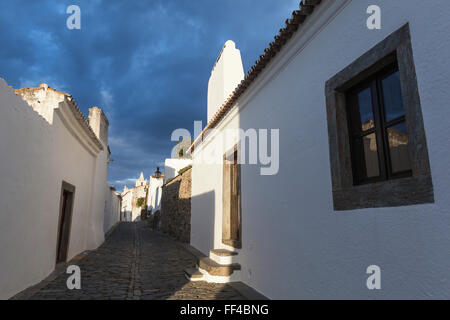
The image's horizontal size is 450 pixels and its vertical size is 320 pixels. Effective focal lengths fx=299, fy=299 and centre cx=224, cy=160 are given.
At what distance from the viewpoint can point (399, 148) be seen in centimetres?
264

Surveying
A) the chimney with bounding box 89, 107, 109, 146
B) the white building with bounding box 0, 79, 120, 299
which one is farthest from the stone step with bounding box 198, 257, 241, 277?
the chimney with bounding box 89, 107, 109, 146

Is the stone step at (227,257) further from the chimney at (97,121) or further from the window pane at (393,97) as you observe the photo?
the chimney at (97,121)

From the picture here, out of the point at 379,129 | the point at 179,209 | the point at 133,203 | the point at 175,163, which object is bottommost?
the point at 179,209

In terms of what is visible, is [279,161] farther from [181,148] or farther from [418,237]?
[181,148]

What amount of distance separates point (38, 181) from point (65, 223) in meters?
3.12

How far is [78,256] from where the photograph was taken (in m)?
8.74

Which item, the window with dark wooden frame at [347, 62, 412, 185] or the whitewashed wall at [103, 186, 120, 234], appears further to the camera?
the whitewashed wall at [103, 186, 120, 234]

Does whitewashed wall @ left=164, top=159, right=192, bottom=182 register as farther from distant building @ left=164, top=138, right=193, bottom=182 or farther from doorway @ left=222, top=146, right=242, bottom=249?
doorway @ left=222, top=146, right=242, bottom=249

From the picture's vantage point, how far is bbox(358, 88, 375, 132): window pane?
3002 mm

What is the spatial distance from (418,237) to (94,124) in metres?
11.3

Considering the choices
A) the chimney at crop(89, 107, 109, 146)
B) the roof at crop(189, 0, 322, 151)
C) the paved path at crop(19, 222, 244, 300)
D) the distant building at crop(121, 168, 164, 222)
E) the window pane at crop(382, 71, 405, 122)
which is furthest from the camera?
the distant building at crop(121, 168, 164, 222)

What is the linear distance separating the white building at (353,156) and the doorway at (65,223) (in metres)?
4.97

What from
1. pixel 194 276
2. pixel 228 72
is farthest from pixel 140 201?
pixel 194 276

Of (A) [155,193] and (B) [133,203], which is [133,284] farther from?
(B) [133,203]
